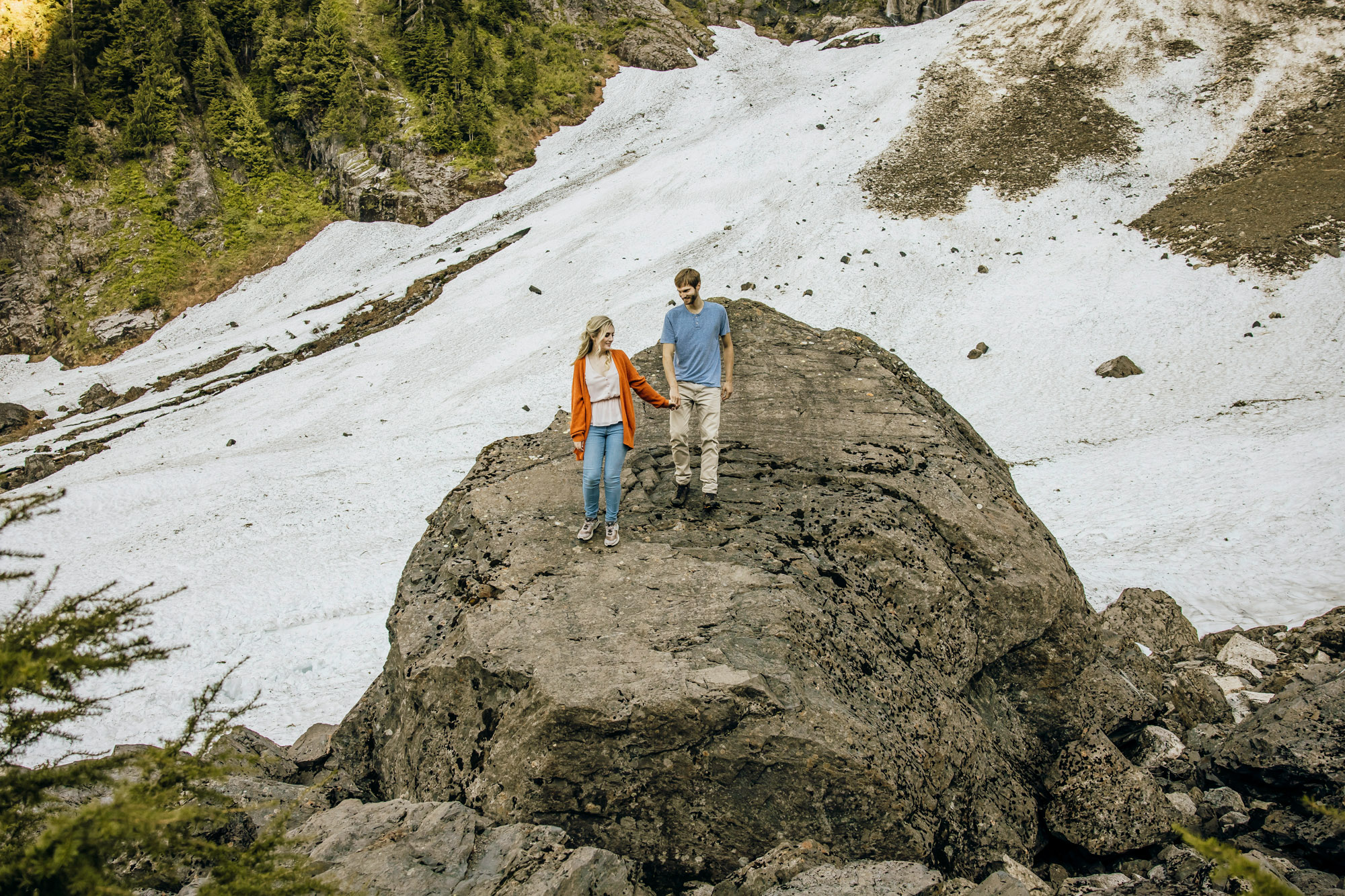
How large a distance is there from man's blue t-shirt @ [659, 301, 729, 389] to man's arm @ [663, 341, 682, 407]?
0.05 metres

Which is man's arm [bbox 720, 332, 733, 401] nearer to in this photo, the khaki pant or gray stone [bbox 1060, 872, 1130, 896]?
the khaki pant

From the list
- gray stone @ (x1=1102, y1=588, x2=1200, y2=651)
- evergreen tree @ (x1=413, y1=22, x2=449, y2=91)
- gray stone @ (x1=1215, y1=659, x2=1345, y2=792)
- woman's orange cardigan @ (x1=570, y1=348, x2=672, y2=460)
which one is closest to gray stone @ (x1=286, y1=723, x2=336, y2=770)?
woman's orange cardigan @ (x1=570, y1=348, x2=672, y2=460)

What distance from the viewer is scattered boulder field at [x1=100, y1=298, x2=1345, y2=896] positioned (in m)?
4.94

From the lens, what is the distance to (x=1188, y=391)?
19141 mm

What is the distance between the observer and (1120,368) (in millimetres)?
20469

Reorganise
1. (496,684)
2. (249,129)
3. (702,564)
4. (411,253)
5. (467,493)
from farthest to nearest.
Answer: (249,129)
(411,253)
(467,493)
(702,564)
(496,684)

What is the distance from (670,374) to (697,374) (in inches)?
11.5

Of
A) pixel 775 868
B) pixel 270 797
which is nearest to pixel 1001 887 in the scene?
pixel 775 868

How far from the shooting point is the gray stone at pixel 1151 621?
10.4m

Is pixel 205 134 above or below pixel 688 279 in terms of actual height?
above

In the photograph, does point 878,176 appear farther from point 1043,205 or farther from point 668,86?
point 668,86

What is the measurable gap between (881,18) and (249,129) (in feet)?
150

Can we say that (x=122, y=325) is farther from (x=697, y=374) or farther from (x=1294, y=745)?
Result: (x=1294, y=745)

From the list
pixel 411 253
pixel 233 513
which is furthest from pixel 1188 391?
pixel 411 253
